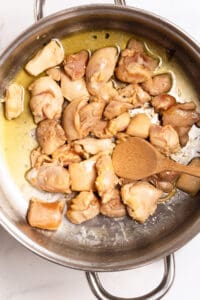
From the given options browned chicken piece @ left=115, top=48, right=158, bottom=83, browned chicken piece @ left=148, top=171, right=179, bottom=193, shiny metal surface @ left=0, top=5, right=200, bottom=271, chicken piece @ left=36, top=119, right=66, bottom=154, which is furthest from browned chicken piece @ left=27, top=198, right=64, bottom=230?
browned chicken piece @ left=115, top=48, right=158, bottom=83

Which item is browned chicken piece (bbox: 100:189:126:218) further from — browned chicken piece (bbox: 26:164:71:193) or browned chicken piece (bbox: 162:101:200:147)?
browned chicken piece (bbox: 162:101:200:147)

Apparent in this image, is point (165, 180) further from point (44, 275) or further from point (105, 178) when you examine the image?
point (44, 275)

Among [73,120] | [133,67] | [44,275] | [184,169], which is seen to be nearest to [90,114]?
[73,120]

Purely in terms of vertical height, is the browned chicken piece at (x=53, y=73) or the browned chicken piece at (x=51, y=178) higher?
the browned chicken piece at (x=53, y=73)

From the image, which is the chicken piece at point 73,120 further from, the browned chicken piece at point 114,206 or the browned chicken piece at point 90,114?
the browned chicken piece at point 114,206

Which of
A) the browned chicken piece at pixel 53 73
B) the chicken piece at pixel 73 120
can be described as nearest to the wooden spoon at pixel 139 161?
the chicken piece at pixel 73 120

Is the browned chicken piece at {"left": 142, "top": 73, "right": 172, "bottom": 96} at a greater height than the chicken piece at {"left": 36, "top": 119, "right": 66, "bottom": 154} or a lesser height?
greater
